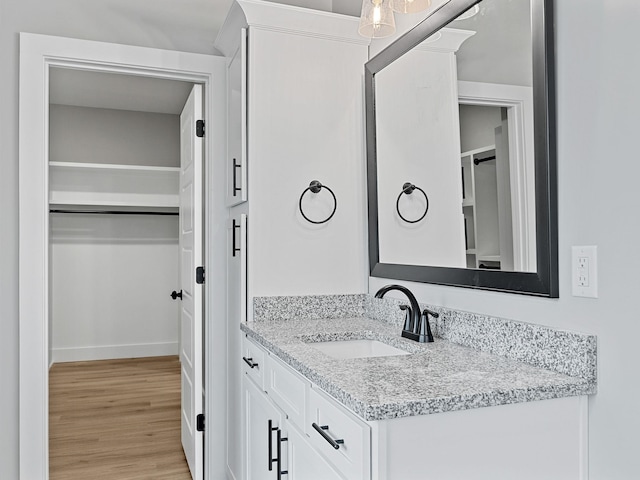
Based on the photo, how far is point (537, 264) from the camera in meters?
1.46

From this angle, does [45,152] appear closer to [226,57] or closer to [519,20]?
[226,57]

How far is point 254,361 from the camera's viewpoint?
2.12 metres

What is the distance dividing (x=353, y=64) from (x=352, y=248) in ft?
2.74

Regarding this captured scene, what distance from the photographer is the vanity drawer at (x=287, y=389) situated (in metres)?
1.54

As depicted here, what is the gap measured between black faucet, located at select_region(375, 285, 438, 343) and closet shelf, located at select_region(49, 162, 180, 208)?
3870 mm

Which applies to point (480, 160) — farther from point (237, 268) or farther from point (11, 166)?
point (11, 166)

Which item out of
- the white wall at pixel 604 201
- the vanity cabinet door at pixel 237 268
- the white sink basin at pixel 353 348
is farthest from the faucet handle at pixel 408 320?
the vanity cabinet door at pixel 237 268

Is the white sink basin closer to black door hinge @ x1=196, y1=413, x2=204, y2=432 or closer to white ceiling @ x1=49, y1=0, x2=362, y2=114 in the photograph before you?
black door hinge @ x1=196, y1=413, x2=204, y2=432

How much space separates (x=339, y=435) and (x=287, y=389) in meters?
0.41

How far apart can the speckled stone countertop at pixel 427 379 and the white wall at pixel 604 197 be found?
3.9 inches

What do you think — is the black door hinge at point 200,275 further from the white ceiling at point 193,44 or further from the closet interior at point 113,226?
the closet interior at point 113,226

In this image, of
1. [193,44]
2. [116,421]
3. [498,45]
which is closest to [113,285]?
[116,421]

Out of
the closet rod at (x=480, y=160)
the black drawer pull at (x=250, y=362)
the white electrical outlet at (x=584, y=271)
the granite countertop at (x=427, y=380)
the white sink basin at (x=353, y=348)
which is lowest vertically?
the black drawer pull at (x=250, y=362)

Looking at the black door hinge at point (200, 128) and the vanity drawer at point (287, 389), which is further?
the black door hinge at point (200, 128)
